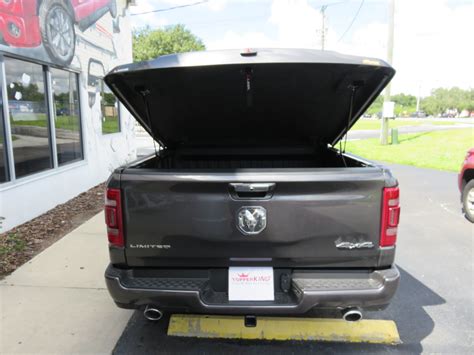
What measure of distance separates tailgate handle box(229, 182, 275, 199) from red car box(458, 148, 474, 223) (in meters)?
4.79

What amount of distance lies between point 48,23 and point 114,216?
5.45 metres

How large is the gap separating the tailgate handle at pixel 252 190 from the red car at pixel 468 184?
189 inches

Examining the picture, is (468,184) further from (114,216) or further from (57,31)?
(57,31)

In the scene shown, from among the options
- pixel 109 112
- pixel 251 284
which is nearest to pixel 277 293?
pixel 251 284

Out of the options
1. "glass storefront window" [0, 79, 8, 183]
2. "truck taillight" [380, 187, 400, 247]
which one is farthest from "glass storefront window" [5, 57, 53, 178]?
"truck taillight" [380, 187, 400, 247]

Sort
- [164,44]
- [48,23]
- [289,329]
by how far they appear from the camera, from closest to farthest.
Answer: [289,329] → [48,23] → [164,44]

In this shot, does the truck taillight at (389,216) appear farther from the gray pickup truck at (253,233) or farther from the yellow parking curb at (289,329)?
the yellow parking curb at (289,329)

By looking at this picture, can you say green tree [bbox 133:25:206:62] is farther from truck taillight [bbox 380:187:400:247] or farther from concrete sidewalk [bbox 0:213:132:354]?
truck taillight [bbox 380:187:400:247]

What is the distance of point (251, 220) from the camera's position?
2350mm

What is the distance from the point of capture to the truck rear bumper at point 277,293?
2334 millimetres

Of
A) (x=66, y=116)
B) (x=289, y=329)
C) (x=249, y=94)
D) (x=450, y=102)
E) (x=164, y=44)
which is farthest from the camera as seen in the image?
(x=450, y=102)

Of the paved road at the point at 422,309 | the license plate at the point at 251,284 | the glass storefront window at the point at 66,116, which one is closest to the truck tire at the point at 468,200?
the paved road at the point at 422,309

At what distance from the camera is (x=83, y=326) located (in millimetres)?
3150

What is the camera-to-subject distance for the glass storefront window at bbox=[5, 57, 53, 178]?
561cm
